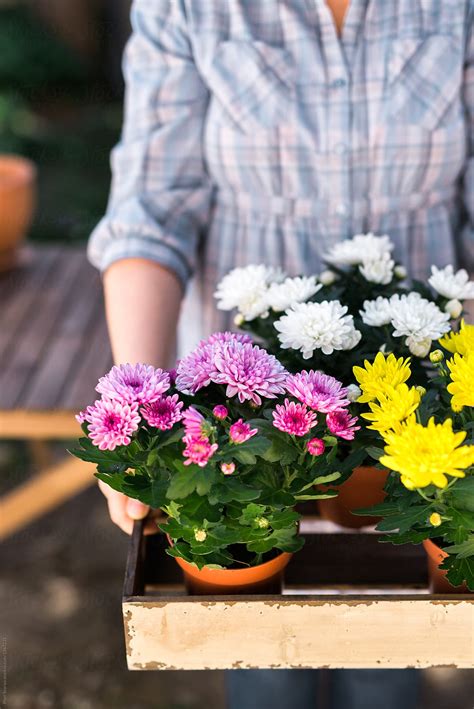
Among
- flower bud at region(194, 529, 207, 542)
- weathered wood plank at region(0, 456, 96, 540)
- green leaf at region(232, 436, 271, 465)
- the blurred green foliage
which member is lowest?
the blurred green foliage

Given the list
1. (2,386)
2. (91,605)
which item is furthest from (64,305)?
(91,605)

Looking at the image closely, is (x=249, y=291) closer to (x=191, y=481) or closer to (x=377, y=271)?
(x=377, y=271)

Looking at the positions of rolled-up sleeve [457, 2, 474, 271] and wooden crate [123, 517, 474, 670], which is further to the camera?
rolled-up sleeve [457, 2, 474, 271]

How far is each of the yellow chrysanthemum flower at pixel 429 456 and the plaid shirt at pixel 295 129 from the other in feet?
2.12

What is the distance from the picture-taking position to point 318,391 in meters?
0.83

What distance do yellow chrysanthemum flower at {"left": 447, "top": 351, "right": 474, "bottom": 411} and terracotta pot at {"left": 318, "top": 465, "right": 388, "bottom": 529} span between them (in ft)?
0.56

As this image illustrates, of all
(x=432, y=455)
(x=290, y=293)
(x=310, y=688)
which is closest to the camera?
(x=432, y=455)

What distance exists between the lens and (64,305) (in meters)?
2.32

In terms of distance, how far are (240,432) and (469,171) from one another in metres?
0.77

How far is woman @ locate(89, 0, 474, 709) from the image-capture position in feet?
4.05

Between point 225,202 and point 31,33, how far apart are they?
5845 mm

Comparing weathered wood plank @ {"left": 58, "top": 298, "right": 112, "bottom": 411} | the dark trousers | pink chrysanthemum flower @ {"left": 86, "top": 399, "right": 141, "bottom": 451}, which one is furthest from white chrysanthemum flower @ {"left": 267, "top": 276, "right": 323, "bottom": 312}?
weathered wood plank @ {"left": 58, "top": 298, "right": 112, "bottom": 411}

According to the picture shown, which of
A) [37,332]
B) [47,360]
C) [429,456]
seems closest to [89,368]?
[47,360]

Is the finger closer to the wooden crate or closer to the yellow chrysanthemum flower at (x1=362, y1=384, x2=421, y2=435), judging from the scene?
the wooden crate
